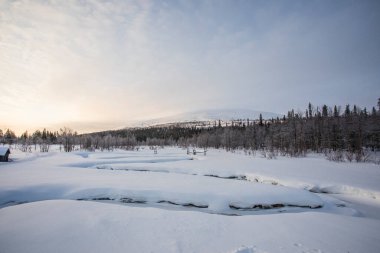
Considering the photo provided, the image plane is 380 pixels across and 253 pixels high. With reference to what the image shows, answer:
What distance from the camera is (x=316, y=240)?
18.0 feet

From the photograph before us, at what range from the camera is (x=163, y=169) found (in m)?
20.0

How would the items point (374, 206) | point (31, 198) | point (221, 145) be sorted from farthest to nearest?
point (221, 145) < point (31, 198) < point (374, 206)

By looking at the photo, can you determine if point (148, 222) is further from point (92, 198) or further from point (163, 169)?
point (163, 169)

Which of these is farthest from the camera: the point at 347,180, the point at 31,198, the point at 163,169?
the point at 163,169

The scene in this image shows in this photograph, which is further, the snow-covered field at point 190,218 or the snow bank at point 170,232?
the snow-covered field at point 190,218

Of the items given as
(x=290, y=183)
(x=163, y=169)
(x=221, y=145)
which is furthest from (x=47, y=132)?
(x=290, y=183)

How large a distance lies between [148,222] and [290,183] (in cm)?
979

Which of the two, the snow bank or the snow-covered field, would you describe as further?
the snow-covered field

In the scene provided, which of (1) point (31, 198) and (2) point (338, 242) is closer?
(2) point (338, 242)

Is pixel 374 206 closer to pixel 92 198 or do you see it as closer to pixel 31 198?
pixel 92 198

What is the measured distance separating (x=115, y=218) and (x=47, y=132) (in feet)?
399

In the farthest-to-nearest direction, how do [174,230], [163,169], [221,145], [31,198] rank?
[221,145] < [163,169] < [31,198] < [174,230]

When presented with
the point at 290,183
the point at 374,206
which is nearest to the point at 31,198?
the point at 290,183

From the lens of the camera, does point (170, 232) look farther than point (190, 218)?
No
